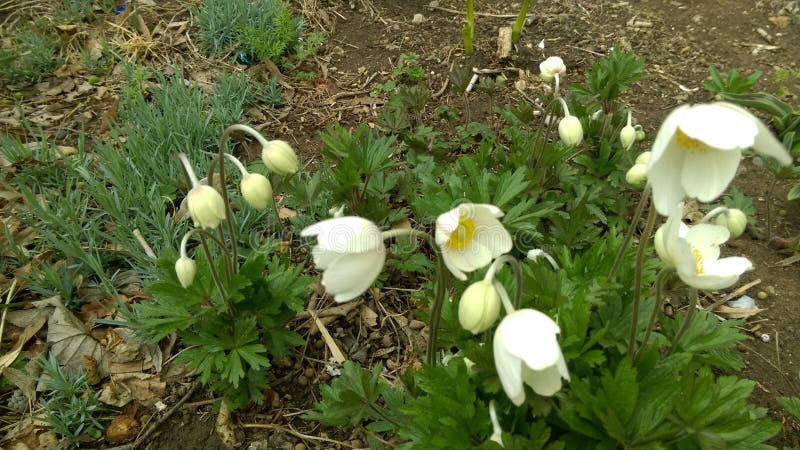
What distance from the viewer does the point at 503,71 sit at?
3.83 metres

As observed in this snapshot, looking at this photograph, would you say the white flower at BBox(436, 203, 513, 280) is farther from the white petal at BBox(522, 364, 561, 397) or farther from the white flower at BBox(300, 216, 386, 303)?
the white petal at BBox(522, 364, 561, 397)

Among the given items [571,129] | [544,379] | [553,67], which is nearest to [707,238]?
[544,379]

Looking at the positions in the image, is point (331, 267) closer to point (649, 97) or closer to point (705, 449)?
point (705, 449)

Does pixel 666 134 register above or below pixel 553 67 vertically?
above

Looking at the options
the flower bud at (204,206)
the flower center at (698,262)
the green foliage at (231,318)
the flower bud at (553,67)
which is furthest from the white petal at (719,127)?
the flower bud at (553,67)

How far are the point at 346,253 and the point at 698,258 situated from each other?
0.93 metres

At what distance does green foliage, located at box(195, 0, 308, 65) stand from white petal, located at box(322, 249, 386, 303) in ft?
8.95

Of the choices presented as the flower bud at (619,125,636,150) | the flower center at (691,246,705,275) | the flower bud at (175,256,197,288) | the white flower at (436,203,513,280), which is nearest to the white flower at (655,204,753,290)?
the flower center at (691,246,705,275)

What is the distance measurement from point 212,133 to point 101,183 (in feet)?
2.10

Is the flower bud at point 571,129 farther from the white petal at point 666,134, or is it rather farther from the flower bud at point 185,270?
the flower bud at point 185,270

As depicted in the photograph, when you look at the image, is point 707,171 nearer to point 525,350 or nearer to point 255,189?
point 525,350

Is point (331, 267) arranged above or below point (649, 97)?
above

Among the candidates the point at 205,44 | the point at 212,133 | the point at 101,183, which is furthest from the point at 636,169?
the point at 205,44

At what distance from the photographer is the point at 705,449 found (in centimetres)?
133
